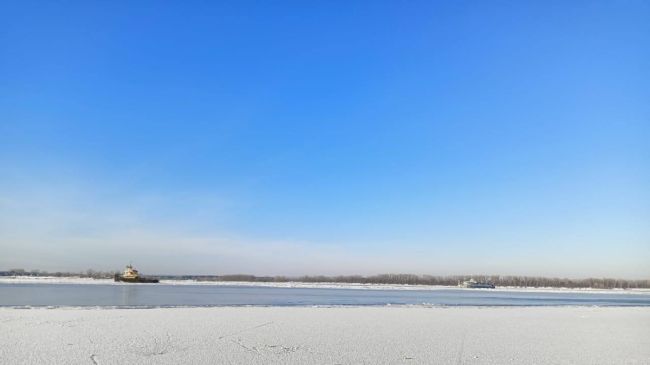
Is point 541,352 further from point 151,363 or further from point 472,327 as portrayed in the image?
point 151,363

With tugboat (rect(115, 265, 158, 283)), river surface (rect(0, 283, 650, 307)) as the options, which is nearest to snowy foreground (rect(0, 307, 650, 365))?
river surface (rect(0, 283, 650, 307))

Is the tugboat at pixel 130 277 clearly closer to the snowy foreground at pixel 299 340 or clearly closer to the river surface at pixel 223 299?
the river surface at pixel 223 299

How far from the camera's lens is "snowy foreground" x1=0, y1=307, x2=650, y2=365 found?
348 inches

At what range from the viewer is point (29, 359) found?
8250 mm

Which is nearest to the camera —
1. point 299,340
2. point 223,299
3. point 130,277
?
point 299,340

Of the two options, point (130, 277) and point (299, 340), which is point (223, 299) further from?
point (130, 277)

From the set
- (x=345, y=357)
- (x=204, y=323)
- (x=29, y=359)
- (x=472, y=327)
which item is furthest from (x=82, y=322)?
(x=472, y=327)

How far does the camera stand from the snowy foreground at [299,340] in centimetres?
884

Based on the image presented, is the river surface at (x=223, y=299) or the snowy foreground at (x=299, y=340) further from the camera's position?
the river surface at (x=223, y=299)

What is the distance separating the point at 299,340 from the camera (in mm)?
10820

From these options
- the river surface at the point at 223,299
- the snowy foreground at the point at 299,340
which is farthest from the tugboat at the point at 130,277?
the snowy foreground at the point at 299,340

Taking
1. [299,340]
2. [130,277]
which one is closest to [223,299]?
[299,340]

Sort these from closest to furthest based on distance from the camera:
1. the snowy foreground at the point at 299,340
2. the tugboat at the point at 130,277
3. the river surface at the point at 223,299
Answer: the snowy foreground at the point at 299,340 < the river surface at the point at 223,299 < the tugboat at the point at 130,277

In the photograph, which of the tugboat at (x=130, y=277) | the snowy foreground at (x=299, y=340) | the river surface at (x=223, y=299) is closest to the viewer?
the snowy foreground at (x=299, y=340)
